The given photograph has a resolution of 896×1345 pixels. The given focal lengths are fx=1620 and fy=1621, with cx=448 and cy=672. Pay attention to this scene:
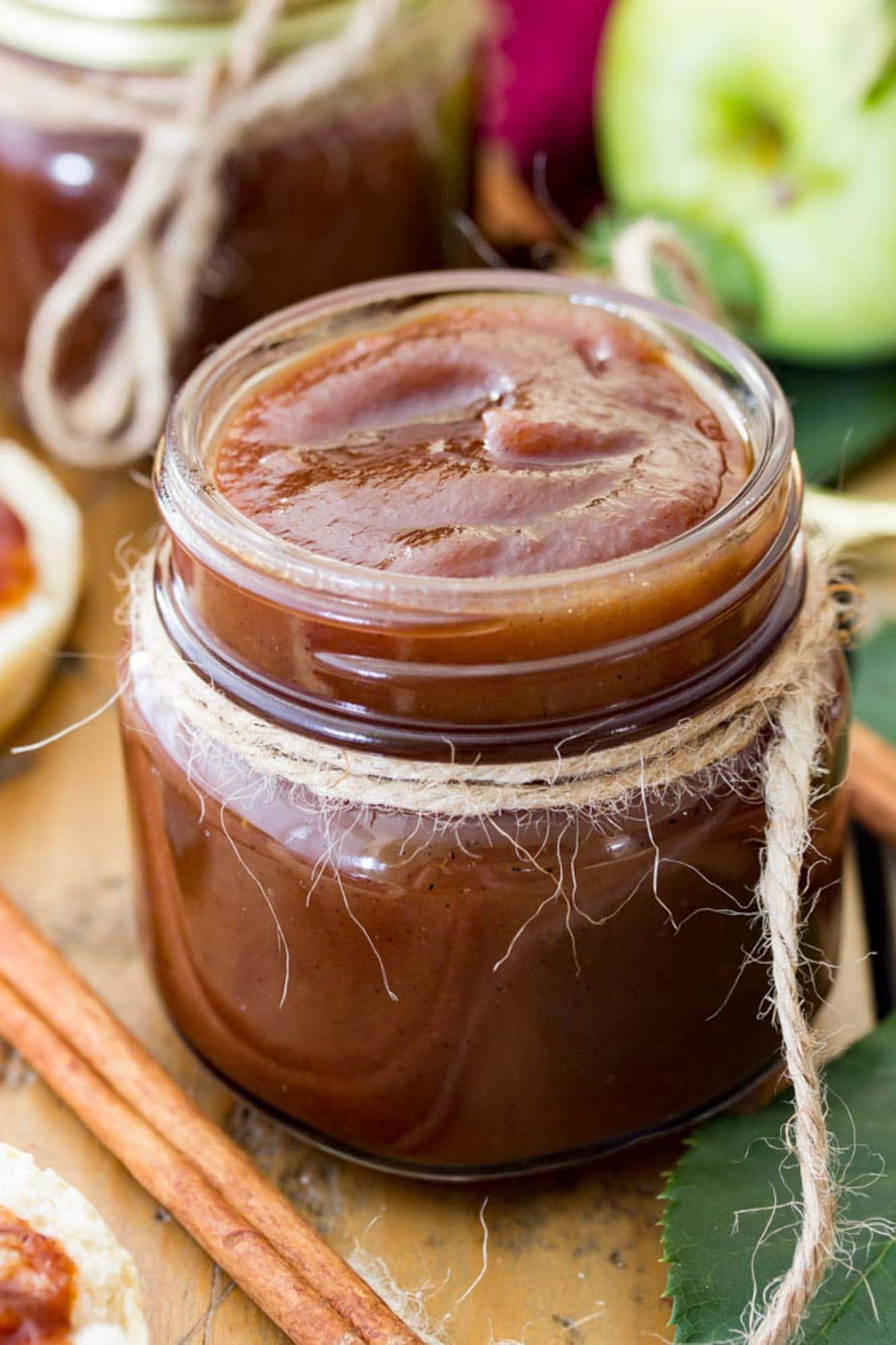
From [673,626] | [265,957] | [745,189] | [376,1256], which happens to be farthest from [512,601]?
[745,189]

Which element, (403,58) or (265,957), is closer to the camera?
(265,957)

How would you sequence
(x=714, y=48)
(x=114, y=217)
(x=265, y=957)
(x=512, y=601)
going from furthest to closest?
(x=714, y=48)
(x=114, y=217)
(x=265, y=957)
(x=512, y=601)

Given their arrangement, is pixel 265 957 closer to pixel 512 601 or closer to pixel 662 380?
pixel 512 601

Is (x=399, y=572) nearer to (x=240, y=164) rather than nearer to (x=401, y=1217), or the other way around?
(x=401, y=1217)

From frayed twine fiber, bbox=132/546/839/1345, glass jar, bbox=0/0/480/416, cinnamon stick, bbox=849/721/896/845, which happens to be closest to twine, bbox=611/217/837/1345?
frayed twine fiber, bbox=132/546/839/1345

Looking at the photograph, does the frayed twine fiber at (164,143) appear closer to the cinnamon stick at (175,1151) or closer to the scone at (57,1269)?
the cinnamon stick at (175,1151)

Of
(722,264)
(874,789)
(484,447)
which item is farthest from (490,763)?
(722,264)
